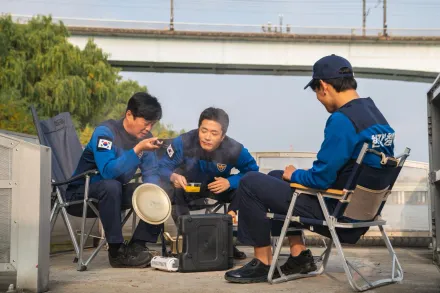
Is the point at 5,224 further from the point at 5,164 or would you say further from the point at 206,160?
the point at 206,160

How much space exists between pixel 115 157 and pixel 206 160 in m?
0.76

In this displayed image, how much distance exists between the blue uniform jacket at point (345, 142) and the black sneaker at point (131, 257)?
173cm

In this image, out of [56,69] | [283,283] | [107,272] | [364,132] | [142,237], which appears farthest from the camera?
[56,69]

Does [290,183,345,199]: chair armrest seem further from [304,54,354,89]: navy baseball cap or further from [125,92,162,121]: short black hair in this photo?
[125,92,162,121]: short black hair

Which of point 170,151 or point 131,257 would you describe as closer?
point 131,257

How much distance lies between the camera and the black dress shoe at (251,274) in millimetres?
4723

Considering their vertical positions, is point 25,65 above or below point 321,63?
above

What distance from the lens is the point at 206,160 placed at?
626cm

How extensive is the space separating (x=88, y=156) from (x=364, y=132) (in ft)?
8.15

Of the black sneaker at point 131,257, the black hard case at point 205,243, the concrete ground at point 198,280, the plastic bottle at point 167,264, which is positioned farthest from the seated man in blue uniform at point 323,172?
the black sneaker at point 131,257

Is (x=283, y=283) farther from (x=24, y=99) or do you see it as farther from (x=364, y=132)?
(x=24, y=99)

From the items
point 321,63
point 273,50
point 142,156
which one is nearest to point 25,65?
point 273,50

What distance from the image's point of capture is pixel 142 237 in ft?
19.1

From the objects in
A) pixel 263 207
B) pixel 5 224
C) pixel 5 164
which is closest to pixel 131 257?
pixel 263 207
